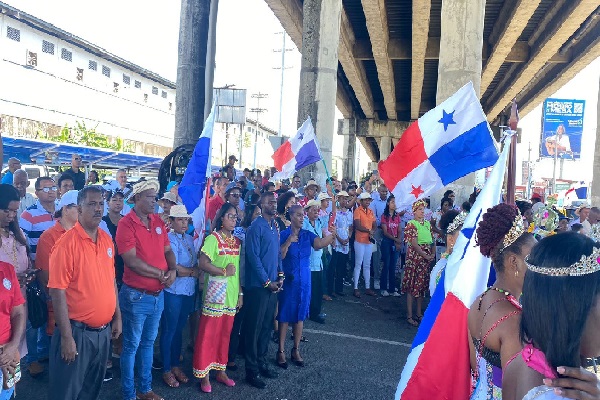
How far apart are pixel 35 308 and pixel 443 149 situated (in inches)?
150

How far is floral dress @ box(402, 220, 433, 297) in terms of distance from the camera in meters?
7.82

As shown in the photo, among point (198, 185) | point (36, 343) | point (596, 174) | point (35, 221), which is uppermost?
point (596, 174)

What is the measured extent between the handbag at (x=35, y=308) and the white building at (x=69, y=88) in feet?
73.7

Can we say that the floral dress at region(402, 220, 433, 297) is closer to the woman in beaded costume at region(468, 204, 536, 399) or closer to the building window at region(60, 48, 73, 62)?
the woman in beaded costume at region(468, 204, 536, 399)

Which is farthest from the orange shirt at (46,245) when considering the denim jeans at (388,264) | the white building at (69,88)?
the white building at (69,88)

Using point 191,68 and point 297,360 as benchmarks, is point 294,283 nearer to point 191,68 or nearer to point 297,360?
point 297,360

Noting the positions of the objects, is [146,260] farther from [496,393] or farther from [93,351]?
[496,393]

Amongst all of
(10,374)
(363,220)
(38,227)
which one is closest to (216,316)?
(10,374)

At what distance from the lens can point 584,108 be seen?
2956cm

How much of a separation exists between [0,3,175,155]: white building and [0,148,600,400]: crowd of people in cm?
2168

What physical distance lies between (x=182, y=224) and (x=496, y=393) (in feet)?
11.5

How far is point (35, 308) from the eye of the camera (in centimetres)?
425

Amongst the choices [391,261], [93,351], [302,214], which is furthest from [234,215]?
[391,261]

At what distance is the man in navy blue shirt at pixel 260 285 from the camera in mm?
5211
